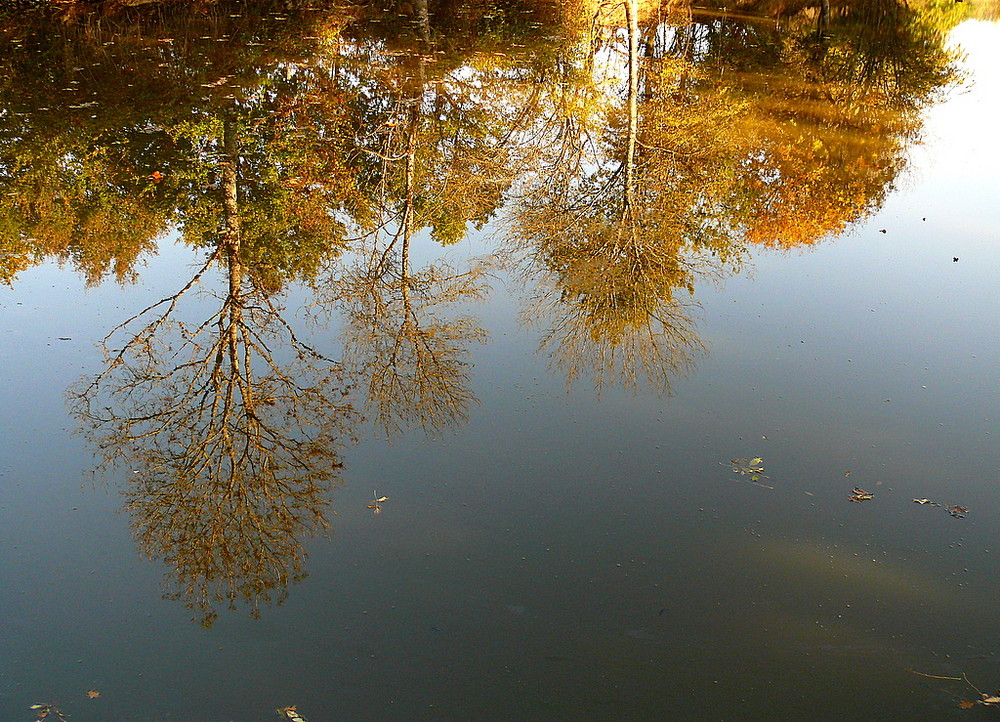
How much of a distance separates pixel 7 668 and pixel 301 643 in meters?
1.67

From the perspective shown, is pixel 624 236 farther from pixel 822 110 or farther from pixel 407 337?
pixel 822 110

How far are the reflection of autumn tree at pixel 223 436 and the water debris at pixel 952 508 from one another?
4574mm

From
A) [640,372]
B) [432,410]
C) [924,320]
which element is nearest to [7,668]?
[432,410]

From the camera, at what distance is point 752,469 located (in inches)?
259

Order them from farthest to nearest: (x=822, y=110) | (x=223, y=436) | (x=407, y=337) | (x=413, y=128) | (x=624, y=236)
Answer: (x=822, y=110) → (x=413, y=128) → (x=624, y=236) → (x=407, y=337) → (x=223, y=436)

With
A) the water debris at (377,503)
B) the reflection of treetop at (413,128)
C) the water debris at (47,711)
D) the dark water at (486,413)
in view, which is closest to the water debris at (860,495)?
the dark water at (486,413)

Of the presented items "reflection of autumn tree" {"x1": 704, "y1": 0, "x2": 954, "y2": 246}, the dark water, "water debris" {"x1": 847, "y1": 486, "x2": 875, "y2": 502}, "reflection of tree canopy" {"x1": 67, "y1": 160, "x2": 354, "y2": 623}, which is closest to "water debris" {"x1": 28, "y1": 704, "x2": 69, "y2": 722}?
the dark water

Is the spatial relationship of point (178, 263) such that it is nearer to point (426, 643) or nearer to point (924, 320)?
point (426, 643)

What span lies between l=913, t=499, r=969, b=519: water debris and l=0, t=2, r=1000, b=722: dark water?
0.04m

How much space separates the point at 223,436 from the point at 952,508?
19.2 feet

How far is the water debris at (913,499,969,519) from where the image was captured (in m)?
6.05

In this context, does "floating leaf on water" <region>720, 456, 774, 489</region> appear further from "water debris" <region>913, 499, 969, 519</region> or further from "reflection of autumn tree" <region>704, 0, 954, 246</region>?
"reflection of autumn tree" <region>704, 0, 954, 246</region>

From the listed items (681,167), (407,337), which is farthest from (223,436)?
(681,167)

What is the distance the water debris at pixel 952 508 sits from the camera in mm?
6055
